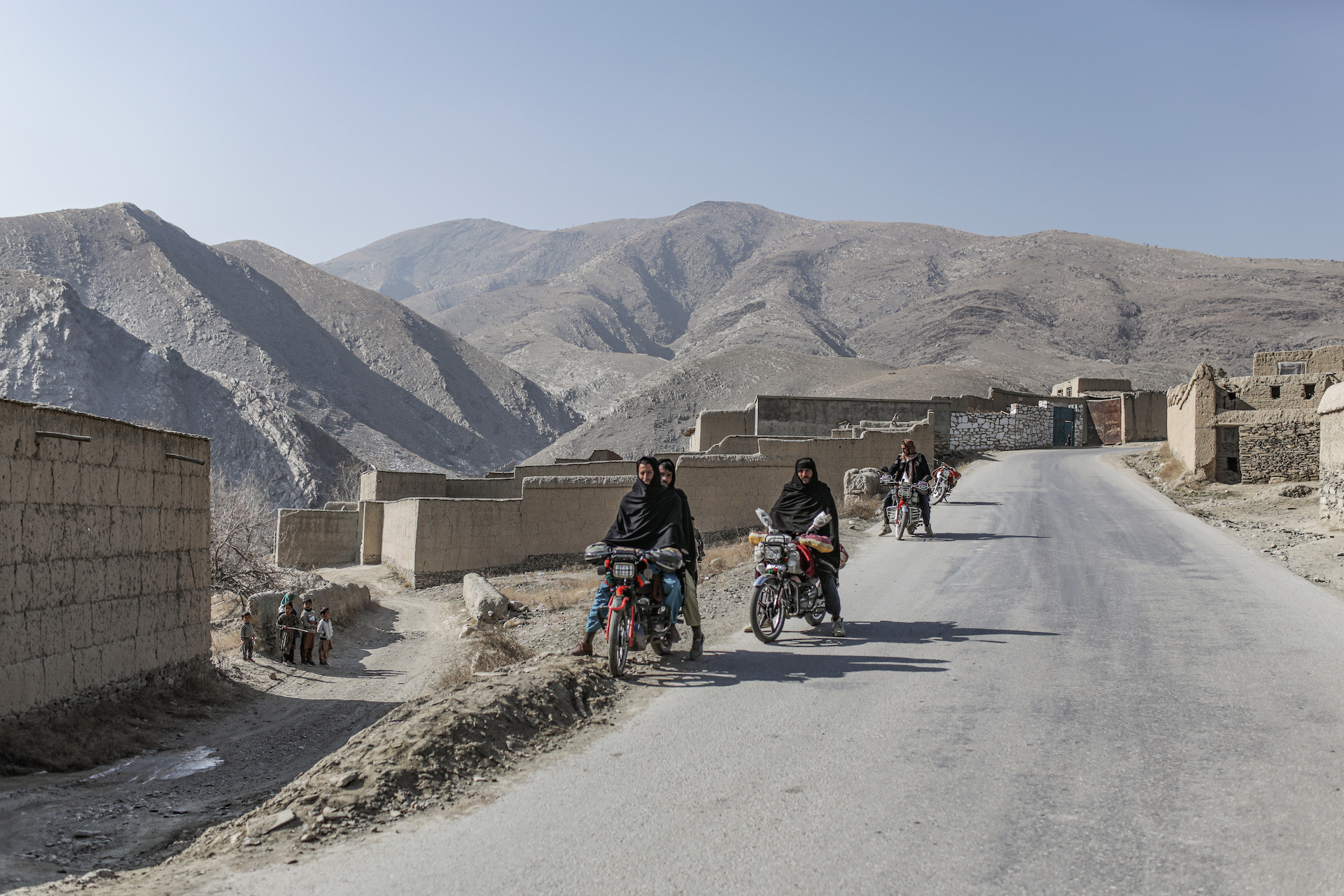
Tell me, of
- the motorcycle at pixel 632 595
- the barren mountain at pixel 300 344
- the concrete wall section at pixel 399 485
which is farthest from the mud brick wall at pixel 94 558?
the barren mountain at pixel 300 344

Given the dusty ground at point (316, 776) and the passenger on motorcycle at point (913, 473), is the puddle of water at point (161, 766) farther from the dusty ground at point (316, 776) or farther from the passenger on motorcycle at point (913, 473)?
the passenger on motorcycle at point (913, 473)

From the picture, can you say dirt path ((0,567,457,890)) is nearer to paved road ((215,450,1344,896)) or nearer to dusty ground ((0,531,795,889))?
dusty ground ((0,531,795,889))

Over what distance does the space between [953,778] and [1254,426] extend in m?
22.4

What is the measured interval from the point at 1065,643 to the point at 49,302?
7362 cm

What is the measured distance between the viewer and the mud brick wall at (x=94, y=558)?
7582mm

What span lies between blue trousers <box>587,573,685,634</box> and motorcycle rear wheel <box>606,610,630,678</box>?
190 millimetres

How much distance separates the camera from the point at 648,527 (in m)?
7.32

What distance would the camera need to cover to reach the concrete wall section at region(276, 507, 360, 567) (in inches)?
1084

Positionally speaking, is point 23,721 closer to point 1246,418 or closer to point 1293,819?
point 1293,819

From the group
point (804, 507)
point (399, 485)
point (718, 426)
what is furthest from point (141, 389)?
point (804, 507)

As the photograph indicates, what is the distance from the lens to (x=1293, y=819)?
4152 millimetres

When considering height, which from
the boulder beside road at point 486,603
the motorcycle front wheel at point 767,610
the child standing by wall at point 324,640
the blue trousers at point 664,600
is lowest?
the child standing by wall at point 324,640

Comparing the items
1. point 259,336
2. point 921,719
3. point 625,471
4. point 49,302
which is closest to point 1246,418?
point 625,471

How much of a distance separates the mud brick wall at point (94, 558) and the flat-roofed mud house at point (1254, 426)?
22.7m
